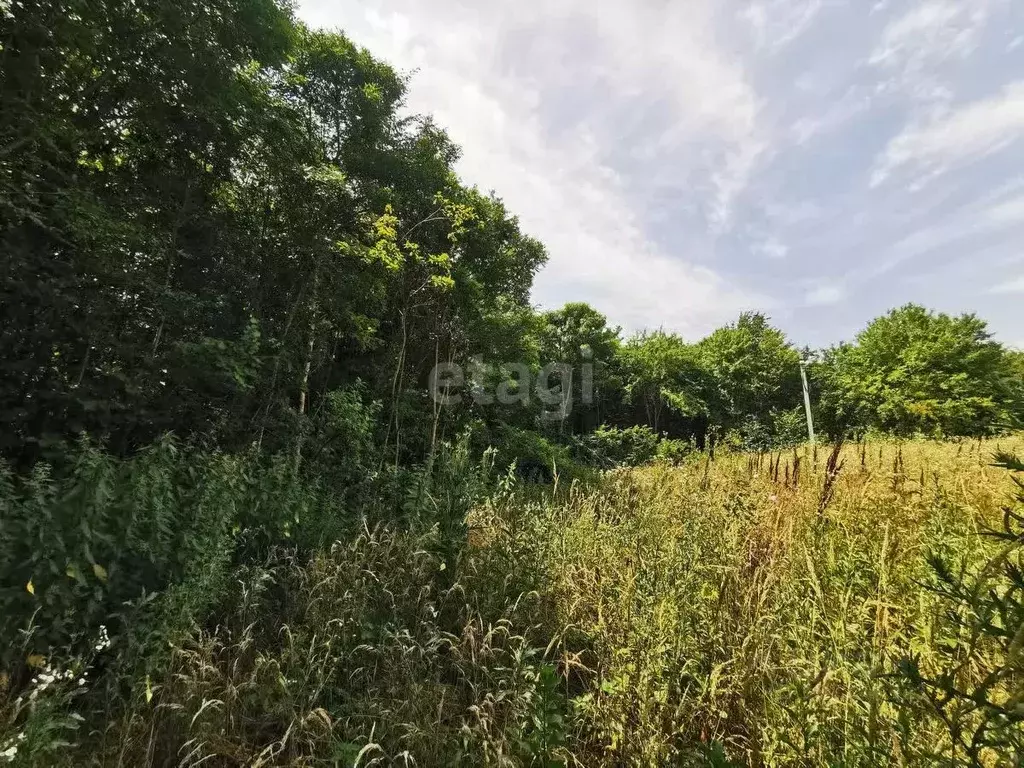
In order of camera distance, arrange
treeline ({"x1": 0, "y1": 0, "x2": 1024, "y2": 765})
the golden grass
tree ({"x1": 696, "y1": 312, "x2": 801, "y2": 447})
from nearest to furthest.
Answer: the golden grass → treeline ({"x1": 0, "y1": 0, "x2": 1024, "y2": 765}) → tree ({"x1": 696, "y1": 312, "x2": 801, "y2": 447})

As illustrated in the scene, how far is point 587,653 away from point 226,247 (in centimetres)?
569

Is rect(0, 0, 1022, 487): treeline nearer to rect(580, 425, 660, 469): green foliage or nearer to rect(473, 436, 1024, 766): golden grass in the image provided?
rect(473, 436, 1024, 766): golden grass

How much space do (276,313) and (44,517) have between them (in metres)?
4.21

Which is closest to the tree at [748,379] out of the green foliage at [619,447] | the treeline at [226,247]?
the green foliage at [619,447]

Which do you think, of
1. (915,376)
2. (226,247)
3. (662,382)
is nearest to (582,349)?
(662,382)

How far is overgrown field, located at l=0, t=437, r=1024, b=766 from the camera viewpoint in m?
1.51

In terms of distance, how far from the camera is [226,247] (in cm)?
547

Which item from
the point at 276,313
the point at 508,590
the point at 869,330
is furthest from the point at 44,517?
the point at 869,330

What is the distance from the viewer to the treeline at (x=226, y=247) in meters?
3.79

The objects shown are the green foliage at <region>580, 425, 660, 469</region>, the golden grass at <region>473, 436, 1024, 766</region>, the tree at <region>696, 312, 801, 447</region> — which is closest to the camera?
the golden grass at <region>473, 436, 1024, 766</region>

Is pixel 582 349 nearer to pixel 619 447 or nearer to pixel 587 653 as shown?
pixel 619 447

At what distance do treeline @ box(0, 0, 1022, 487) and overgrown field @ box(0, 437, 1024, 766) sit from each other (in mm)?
981

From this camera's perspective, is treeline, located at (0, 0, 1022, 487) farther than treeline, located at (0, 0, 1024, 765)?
Yes

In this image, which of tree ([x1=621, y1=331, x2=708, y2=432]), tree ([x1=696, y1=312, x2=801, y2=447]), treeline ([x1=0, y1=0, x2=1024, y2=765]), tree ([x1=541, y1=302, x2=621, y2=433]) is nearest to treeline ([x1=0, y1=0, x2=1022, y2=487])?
treeline ([x1=0, y1=0, x2=1024, y2=765])
